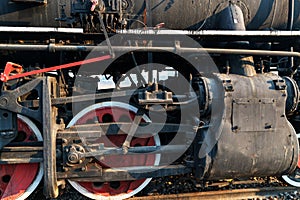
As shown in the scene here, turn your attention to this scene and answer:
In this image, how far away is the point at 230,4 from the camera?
294 cm

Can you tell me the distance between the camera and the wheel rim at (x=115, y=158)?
116 inches

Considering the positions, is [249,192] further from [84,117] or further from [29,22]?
[29,22]

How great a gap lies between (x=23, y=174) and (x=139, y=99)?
4.67 ft

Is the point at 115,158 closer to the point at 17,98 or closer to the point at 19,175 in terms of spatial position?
the point at 19,175

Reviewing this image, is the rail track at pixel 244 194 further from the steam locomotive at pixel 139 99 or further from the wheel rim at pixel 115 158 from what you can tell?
the steam locomotive at pixel 139 99

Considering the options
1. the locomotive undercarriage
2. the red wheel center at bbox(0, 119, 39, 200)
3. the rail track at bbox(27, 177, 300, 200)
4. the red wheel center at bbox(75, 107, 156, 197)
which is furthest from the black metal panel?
the red wheel center at bbox(0, 119, 39, 200)

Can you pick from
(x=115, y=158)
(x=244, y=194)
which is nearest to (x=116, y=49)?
(x=115, y=158)

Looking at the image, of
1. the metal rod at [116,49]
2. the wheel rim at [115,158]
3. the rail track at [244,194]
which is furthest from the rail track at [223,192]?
the metal rod at [116,49]

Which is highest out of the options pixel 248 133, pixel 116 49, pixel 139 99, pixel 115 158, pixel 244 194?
pixel 116 49

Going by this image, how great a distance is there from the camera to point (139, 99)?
107 inches

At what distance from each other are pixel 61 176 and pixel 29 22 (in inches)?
60.6

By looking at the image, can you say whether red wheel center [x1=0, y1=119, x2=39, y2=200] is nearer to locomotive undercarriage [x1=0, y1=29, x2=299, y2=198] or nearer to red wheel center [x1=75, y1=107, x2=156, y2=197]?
locomotive undercarriage [x1=0, y1=29, x2=299, y2=198]

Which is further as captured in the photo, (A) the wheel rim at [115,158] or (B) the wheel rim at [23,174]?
→ (A) the wheel rim at [115,158]

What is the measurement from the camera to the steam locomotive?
8.64 ft
